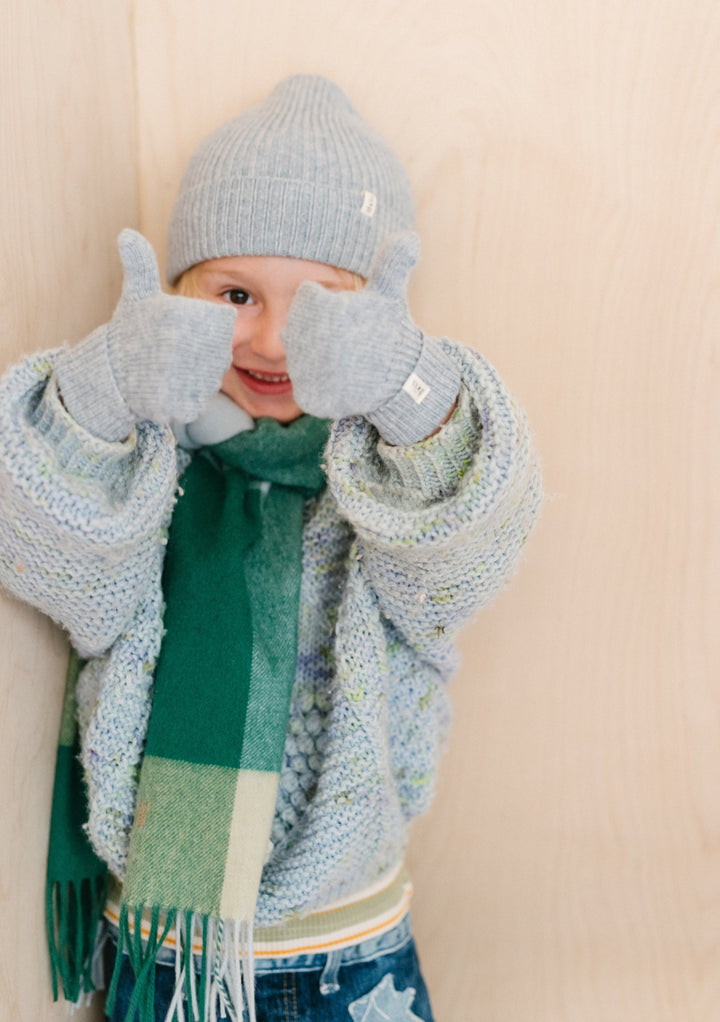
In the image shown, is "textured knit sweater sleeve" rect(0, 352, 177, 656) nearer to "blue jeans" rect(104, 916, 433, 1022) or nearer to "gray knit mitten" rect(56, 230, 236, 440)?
"gray knit mitten" rect(56, 230, 236, 440)

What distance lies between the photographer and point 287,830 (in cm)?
81

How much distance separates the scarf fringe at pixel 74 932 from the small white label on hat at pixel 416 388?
0.53 metres

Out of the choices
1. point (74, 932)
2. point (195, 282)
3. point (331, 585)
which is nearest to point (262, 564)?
point (331, 585)

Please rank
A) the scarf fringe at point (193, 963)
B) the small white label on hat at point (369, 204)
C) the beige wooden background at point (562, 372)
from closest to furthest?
the scarf fringe at point (193, 963)
the small white label on hat at point (369, 204)
the beige wooden background at point (562, 372)

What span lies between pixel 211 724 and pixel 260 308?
0.37 m

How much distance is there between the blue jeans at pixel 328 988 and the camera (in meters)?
0.79

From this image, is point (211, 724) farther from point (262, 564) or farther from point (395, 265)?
point (395, 265)

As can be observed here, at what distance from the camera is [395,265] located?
2.12 feet

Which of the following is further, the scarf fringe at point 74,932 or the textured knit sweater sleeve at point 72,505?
the scarf fringe at point 74,932

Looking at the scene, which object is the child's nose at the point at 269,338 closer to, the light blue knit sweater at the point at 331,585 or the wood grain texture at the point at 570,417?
the light blue knit sweater at the point at 331,585

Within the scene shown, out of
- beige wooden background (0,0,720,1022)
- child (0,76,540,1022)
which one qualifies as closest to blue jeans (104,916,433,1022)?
child (0,76,540,1022)

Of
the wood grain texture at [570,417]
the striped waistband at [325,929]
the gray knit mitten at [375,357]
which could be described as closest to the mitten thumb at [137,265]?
the gray knit mitten at [375,357]

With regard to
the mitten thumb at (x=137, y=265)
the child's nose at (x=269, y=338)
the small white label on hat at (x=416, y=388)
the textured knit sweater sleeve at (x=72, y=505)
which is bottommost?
the textured knit sweater sleeve at (x=72, y=505)

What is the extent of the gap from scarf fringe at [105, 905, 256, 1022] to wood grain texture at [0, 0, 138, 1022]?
0.10m
